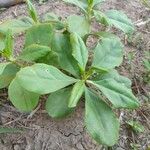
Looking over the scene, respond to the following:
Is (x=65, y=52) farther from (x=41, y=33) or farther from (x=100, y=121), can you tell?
(x=100, y=121)

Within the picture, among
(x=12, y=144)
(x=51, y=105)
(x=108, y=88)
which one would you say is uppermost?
(x=108, y=88)

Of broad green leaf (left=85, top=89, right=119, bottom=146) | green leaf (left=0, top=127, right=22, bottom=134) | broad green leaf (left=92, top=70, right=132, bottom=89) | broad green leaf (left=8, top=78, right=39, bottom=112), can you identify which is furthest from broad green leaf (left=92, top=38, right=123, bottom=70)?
green leaf (left=0, top=127, right=22, bottom=134)

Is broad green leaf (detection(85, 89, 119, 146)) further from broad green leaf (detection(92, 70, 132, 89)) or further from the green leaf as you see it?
the green leaf

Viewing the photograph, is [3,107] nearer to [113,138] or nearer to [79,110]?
[79,110]

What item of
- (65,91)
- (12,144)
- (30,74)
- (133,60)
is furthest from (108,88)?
(133,60)

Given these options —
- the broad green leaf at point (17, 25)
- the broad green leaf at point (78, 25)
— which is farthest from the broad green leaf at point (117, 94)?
the broad green leaf at point (17, 25)

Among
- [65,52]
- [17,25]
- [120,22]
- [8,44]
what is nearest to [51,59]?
[65,52]
